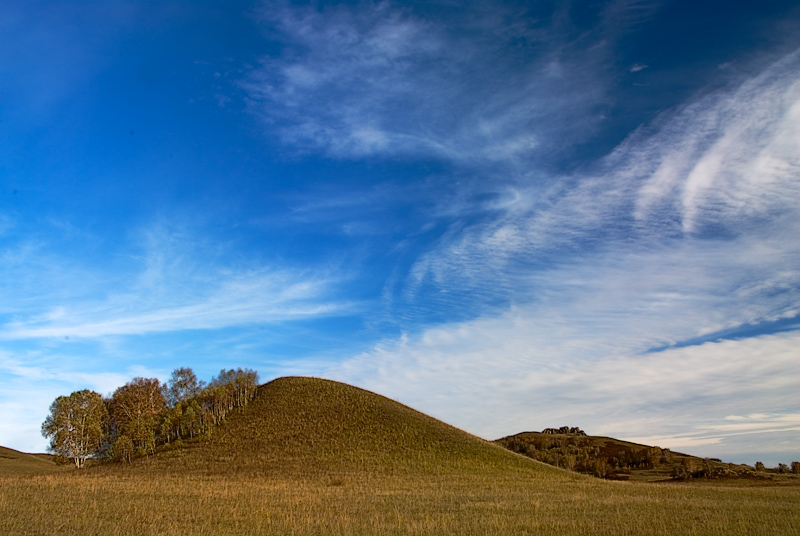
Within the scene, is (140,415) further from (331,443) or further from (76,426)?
(331,443)

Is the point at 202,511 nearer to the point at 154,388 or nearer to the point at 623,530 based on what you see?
the point at 623,530

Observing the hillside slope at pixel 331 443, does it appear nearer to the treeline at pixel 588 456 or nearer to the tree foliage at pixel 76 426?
the tree foliage at pixel 76 426

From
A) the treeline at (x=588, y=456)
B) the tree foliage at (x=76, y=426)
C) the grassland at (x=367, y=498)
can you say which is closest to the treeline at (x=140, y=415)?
the tree foliage at (x=76, y=426)

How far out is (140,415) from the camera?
77.5 metres

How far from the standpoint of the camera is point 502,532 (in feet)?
63.9

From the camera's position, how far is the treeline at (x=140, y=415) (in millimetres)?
71125

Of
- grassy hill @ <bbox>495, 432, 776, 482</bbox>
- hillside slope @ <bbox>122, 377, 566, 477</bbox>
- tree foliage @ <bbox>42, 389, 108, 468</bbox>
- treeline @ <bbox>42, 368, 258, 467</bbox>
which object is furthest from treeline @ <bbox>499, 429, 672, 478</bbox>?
tree foliage @ <bbox>42, 389, 108, 468</bbox>

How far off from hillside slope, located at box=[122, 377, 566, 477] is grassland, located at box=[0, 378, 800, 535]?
337 mm

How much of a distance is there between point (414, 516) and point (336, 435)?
5272cm

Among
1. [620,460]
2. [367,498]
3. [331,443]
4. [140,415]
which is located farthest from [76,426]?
[620,460]

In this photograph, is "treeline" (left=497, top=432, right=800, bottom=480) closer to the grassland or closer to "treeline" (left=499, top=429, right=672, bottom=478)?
"treeline" (left=499, top=429, right=672, bottom=478)

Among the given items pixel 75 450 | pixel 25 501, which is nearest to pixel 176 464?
pixel 75 450

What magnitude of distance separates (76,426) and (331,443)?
35.6 m

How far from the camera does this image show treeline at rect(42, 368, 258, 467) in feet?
233
